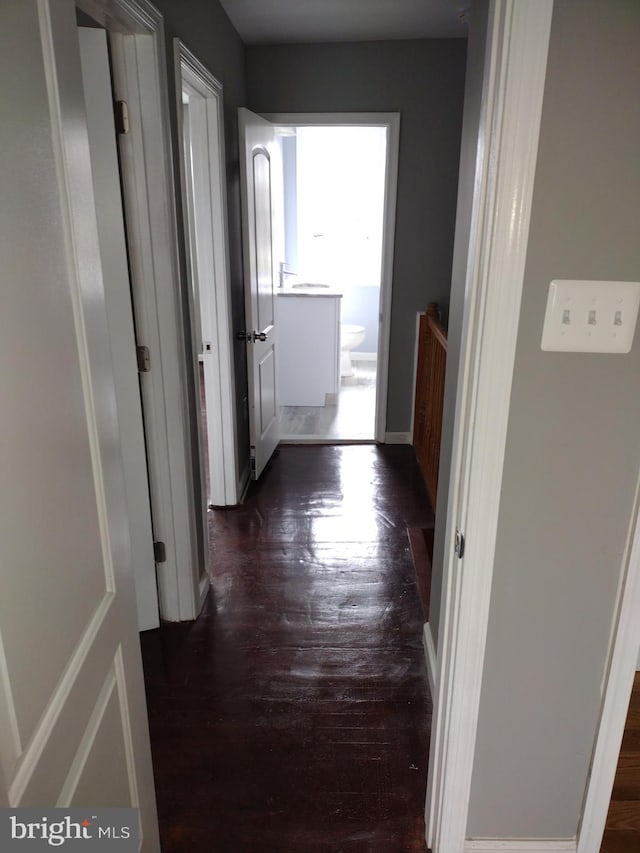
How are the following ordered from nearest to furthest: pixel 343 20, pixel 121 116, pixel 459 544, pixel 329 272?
pixel 459 544 → pixel 121 116 → pixel 343 20 → pixel 329 272

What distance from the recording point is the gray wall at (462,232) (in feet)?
4.97

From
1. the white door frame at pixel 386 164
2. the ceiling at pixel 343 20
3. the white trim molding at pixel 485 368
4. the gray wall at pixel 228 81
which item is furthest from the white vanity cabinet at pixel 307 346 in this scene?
the white trim molding at pixel 485 368

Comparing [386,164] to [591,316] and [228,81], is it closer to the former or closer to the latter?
[228,81]

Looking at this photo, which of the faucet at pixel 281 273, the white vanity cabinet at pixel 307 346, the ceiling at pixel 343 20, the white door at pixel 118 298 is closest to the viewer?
the white door at pixel 118 298

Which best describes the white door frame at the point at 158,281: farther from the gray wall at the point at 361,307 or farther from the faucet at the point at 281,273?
the gray wall at the point at 361,307

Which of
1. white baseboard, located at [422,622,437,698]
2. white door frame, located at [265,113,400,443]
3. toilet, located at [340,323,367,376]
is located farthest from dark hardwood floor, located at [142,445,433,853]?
toilet, located at [340,323,367,376]

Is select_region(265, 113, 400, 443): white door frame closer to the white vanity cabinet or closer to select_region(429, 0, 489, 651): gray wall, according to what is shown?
the white vanity cabinet

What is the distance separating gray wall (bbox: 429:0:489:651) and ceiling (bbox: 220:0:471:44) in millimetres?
1601

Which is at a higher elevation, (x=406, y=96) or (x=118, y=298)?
(x=406, y=96)

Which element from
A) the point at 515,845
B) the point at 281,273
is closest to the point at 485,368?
the point at 515,845

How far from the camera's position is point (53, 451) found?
0.89 m

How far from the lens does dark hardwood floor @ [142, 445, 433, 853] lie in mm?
1623

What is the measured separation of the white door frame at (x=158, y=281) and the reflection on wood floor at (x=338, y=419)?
2.09 meters

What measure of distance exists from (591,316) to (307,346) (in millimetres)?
3776
